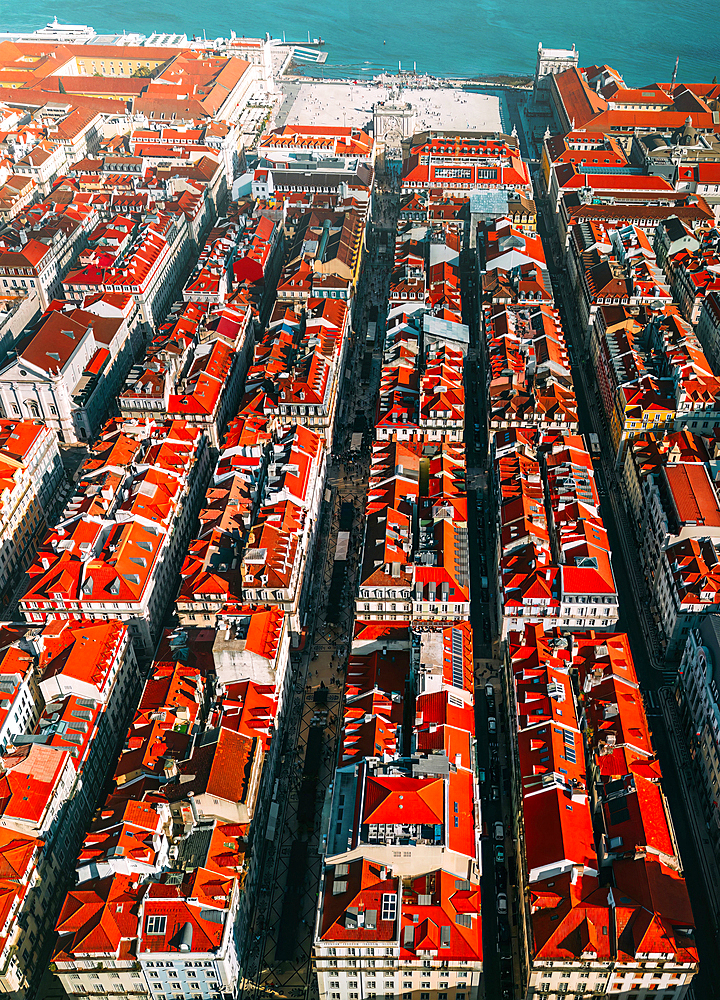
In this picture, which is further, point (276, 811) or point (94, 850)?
point (276, 811)

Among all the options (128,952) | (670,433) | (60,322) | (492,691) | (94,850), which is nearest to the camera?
(128,952)

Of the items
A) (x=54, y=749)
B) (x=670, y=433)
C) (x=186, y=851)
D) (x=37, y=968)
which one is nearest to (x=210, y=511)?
(x=54, y=749)

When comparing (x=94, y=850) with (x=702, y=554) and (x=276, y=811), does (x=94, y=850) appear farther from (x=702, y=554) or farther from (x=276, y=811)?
(x=702, y=554)

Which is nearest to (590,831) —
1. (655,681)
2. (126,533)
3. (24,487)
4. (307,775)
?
(655,681)

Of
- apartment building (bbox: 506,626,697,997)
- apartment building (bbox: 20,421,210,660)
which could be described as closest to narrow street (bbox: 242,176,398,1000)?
apartment building (bbox: 20,421,210,660)

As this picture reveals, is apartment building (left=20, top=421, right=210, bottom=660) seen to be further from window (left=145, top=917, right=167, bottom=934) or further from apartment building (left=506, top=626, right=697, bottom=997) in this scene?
apartment building (left=506, top=626, right=697, bottom=997)

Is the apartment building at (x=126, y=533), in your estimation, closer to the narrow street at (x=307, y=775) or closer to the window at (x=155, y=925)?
the narrow street at (x=307, y=775)

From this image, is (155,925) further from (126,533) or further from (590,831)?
(126,533)
